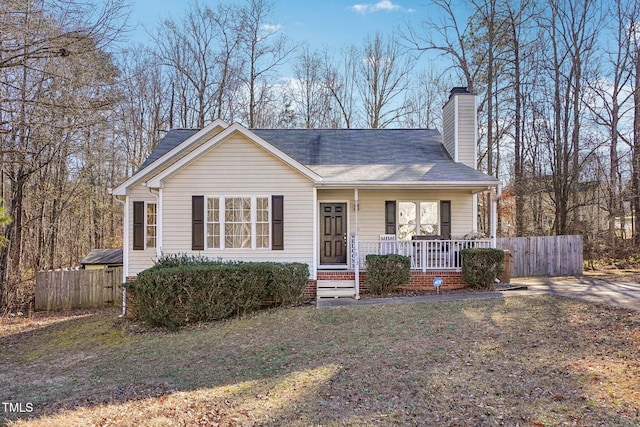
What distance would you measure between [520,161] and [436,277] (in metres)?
12.4

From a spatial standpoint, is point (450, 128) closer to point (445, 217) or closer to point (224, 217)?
point (445, 217)

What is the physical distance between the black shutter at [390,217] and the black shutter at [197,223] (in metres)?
5.51

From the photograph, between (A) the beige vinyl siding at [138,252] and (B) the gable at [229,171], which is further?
(A) the beige vinyl siding at [138,252]

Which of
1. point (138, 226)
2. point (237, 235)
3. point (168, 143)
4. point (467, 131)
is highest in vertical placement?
point (467, 131)

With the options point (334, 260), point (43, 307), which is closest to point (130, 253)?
point (43, 307)

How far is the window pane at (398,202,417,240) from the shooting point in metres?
12.5

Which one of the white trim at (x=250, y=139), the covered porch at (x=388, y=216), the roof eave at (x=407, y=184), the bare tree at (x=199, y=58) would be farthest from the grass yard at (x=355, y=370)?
the bare tree at (x=199, y=58)

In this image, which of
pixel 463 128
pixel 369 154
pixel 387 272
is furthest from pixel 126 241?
pixel 463 128

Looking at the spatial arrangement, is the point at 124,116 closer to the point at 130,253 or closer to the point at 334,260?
the point at 130,253

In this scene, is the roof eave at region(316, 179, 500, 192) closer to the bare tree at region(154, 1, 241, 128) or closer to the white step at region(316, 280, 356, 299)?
the white step at region(316, 280, 356, 299)

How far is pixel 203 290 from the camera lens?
9.12m

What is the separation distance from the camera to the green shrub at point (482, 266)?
34.8 feet

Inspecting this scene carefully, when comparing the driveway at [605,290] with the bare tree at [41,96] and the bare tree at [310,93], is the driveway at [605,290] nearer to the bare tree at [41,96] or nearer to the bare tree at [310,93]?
the bare tree at [41,96]

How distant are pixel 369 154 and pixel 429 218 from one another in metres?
2.90
